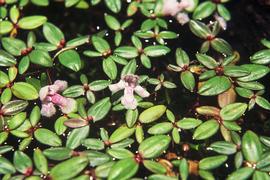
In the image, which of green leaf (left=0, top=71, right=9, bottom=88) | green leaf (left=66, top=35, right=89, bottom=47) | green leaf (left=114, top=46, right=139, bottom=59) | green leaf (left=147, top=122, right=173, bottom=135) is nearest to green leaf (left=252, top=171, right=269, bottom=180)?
green leaf (left=147, top=122, right=173, bottom=135)

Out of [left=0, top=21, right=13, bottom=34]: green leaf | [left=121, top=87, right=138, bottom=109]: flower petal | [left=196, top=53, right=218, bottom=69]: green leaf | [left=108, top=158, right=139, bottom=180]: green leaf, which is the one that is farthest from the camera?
[left=0, top=21, right=13, bottom=34]: green leaf

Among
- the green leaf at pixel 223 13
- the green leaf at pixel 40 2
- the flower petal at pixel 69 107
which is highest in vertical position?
the green leaf at pixel 40 2

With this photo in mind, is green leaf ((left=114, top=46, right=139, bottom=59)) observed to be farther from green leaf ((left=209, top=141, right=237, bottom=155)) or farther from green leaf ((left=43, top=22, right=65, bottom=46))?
green leaf ((left=209, top=141, right=237, bottom=155))

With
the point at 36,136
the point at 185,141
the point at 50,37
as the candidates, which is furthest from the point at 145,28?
the point at 36,136

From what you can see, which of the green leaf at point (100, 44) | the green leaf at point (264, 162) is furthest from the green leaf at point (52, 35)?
the green leaf at point (264, 162)

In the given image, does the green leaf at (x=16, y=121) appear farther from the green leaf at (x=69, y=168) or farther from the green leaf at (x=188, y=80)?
the green leaf at (x=188, y=80)
